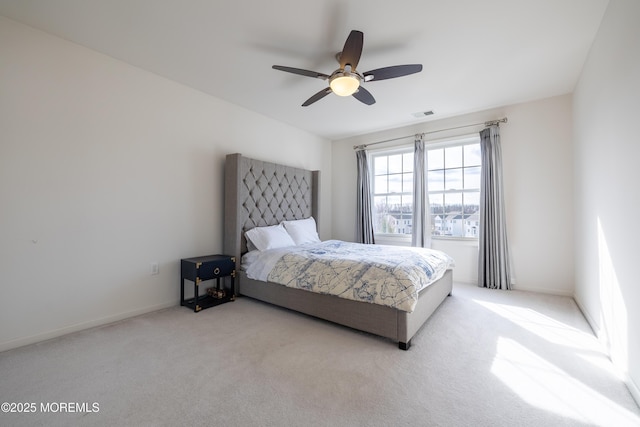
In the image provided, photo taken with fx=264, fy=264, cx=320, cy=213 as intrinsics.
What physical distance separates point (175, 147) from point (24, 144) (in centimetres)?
124

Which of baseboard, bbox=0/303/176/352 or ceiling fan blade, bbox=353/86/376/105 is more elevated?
ceiling fan blade, bbox=353/86/376/105

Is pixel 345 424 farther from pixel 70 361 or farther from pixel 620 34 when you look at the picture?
pixel 620 34

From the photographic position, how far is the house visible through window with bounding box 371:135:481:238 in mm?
4312

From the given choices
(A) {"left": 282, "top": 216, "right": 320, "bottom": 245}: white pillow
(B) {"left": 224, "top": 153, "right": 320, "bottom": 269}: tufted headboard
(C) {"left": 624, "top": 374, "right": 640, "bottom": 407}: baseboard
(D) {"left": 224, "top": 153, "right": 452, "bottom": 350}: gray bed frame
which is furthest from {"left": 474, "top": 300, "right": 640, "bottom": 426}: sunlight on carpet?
(B) {"left": 224, "top": 153, "right": 320, "bottom": 269}: tufted headboard

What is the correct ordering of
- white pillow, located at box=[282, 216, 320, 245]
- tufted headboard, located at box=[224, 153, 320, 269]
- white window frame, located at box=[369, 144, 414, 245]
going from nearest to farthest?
tufted headboard, located at box=[224, 153, 320, 269], white pillow, located at box=[282, 216, 320, 245], white window frame, located at box=[369, 144, 414, 245]

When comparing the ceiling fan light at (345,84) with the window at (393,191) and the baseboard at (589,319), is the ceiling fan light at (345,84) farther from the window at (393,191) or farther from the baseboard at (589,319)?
the baseboard at (589,319)

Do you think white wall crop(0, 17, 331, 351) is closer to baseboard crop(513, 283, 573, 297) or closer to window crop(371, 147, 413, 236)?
window crop(371, 147, 413, 236)

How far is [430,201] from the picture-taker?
15.2ft

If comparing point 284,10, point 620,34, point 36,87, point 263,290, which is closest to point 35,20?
point 36,87

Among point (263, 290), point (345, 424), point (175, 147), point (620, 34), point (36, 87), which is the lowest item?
point (345, 424)

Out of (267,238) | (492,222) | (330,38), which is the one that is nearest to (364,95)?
(330,38)

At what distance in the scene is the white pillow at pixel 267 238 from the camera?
3.57 meters

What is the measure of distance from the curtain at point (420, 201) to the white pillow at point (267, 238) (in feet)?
7.18

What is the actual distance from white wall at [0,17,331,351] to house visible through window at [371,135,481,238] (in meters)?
3.16
